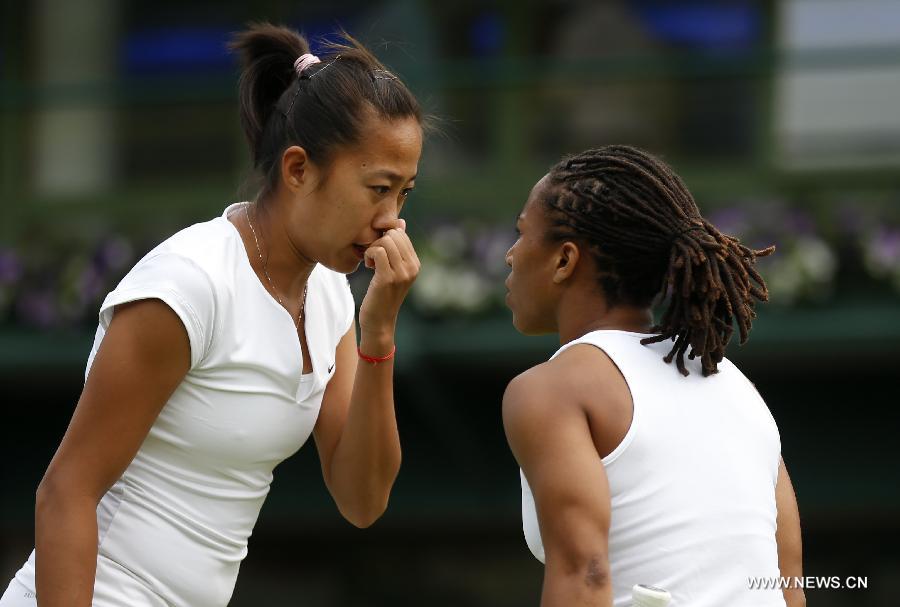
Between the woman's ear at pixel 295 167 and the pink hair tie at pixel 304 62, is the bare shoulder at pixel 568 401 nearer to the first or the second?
the woman's ear at pixel 295 167

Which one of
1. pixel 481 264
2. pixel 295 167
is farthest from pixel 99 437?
pixel 481 264

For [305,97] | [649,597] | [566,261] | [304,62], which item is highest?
[304,62]

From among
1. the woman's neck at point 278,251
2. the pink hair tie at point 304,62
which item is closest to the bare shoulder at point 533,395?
the woman's neck at point 278,251

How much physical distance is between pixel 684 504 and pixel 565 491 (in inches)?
9.8

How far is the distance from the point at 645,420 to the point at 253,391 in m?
0.81

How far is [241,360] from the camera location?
2.63 meters

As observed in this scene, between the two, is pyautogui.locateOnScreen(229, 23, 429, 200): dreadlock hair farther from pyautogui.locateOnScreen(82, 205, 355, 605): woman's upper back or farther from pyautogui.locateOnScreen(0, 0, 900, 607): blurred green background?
pyautogui.locateOnScreen(0, 0, 900, 607): blurred green background

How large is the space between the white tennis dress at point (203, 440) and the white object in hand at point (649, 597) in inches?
33.9

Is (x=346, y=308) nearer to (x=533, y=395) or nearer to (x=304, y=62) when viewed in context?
(x=304, y=62)

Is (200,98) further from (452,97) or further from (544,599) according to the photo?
(544,599)

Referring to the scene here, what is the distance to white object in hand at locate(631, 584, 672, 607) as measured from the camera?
2211 millimetres

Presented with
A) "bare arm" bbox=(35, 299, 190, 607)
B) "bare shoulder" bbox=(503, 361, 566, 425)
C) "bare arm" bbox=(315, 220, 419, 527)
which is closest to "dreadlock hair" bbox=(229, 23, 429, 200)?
"bare arm" bbox=(315, 220, 419, 527)

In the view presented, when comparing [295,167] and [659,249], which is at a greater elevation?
[295,167]

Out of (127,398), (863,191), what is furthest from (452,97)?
(127,398)
